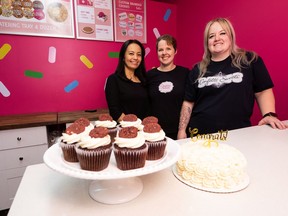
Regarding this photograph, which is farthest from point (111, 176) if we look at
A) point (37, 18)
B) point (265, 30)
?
point (37, 18)

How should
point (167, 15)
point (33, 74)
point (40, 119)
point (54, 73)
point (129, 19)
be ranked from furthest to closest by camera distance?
point (167, 15) < point (129, 19) < point (54, 73) < point (33, 74) < point (40, 119)

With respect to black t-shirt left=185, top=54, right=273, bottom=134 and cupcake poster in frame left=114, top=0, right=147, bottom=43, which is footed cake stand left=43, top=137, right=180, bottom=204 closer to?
black t-shirt left=185, top=54, right=273, bottom=134

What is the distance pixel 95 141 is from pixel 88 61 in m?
2.24

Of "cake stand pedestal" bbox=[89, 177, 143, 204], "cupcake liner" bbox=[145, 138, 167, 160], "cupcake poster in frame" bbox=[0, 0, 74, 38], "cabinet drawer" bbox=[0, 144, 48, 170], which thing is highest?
"cupcake poster in frame" bbox=[0, 0, 74, 38]

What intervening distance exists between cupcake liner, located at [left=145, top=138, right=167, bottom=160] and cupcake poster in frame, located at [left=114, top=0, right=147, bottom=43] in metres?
2.40

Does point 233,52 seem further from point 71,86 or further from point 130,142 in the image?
point 71,86

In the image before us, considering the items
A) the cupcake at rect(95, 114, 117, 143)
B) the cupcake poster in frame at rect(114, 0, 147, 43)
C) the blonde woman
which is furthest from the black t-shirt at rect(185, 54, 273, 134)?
the cupcake poster in frame at rect(114, 0, 147, 43)

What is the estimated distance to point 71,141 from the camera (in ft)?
2.73

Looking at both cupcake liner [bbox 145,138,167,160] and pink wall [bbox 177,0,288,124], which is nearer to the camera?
cupcake liner [bbox 145,138,167,160]

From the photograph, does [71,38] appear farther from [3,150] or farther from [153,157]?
[153,157]

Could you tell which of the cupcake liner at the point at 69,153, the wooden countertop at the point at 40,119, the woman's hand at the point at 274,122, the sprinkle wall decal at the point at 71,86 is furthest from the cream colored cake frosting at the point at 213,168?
the sprinkle wall decal at the point at 71,86

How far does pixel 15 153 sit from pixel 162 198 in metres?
1.91

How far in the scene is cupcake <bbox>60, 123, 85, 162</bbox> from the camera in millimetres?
818

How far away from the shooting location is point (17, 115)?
8.14 feet
